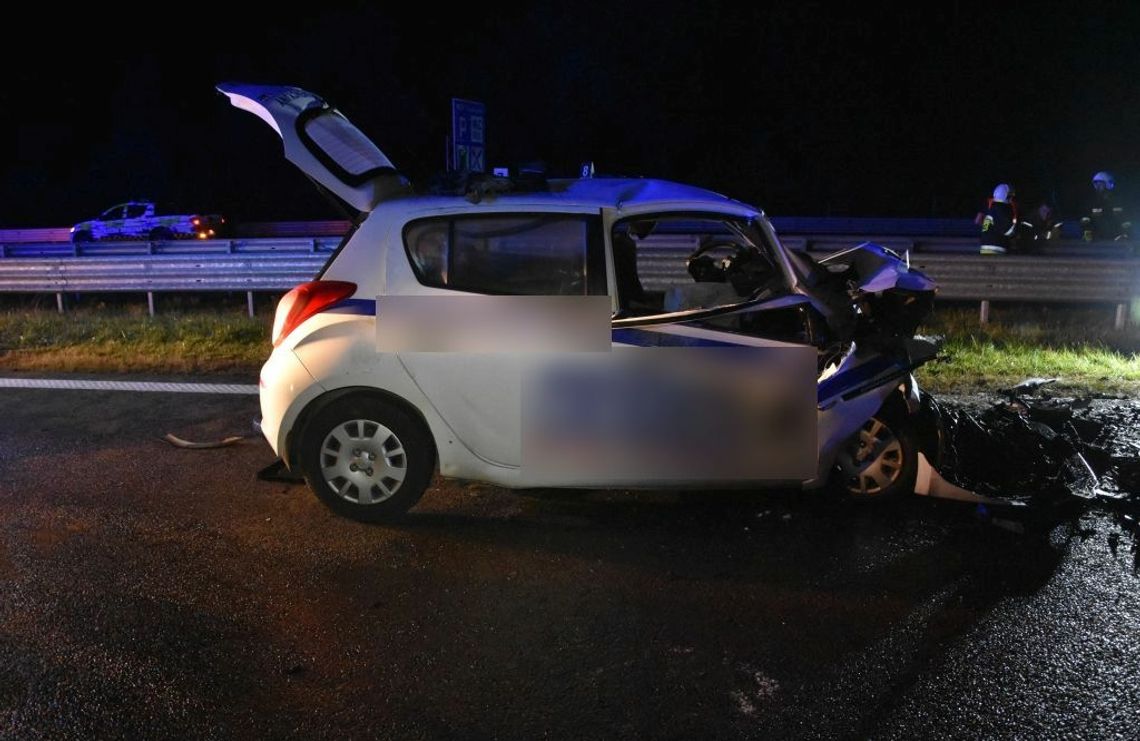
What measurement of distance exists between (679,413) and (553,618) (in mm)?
1272

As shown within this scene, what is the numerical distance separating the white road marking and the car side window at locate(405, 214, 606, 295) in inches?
158

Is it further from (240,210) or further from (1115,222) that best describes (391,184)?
(240,210)

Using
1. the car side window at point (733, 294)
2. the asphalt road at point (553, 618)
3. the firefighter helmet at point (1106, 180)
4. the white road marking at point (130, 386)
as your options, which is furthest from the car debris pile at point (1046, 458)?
the firefighter helmet at point (1106, 180)

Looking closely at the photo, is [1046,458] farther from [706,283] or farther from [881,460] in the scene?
[706,283]

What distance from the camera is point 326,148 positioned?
17.0ft

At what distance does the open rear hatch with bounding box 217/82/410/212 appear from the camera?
16.7 feet

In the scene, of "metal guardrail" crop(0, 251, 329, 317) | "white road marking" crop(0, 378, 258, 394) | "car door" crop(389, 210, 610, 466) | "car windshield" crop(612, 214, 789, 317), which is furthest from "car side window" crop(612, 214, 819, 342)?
"metal guardrail" crop(0, 251, 329, 317)

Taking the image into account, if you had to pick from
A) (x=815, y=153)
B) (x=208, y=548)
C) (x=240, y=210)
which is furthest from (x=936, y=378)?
(x=240, y=210)

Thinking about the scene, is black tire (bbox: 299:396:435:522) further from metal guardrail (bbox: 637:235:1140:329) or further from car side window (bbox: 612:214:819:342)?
metal guardrail (bbox: 637:235:1140:329)

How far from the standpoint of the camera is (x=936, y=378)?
819cm

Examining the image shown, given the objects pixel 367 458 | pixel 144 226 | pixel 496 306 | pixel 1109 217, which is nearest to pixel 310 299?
pixel 367 458

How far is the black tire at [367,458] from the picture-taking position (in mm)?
4914

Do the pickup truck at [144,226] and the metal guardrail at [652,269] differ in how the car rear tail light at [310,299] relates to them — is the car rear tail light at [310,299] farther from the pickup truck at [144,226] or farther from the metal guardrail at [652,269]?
the pickup truck at [144,226]

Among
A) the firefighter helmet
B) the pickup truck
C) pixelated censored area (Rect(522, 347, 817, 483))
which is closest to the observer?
pixelated censored area (Rect(522, 347, 817, 483))
